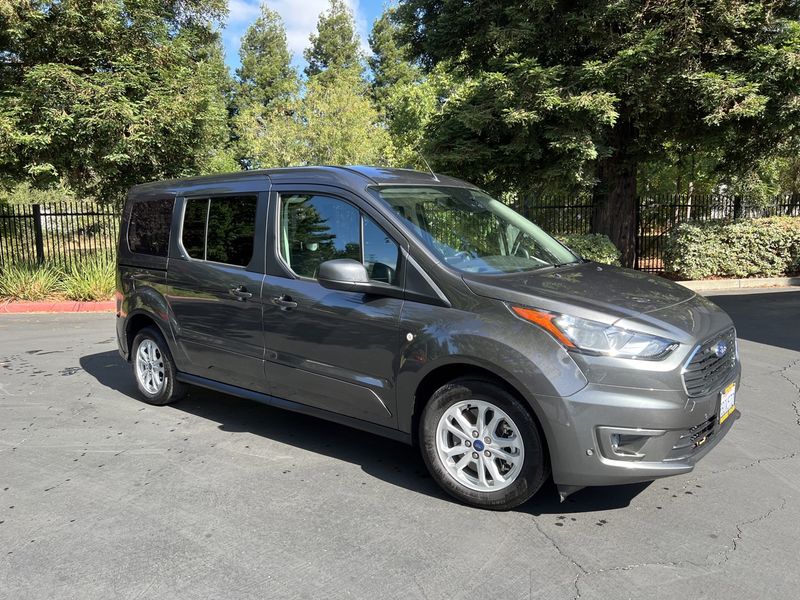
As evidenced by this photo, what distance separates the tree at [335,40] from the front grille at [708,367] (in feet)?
151

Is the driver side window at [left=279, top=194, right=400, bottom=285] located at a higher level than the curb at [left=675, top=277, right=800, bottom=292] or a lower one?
higher

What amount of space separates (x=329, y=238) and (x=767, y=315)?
26.8 ft

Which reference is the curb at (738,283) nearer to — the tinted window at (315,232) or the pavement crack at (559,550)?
the tinted window at (315,232)

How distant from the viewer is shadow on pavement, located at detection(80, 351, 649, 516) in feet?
12.1

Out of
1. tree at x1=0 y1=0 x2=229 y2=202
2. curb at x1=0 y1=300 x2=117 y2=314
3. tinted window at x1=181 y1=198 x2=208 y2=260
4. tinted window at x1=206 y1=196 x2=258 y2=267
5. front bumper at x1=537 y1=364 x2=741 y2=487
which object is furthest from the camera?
curb at x1=0 y1=300 x2=117 y2=314

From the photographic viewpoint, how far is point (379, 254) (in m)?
3.92

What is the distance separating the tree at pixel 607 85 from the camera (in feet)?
34.0

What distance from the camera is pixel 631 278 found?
13.3ft

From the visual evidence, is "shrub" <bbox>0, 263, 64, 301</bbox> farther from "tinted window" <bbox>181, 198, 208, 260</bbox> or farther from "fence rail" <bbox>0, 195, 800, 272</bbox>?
"tinted window" <bbox>181, 198, 208, 260</bbox>

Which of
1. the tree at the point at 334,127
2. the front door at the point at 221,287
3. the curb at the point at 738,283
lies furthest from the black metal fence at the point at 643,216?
the front door at the point at 221,287

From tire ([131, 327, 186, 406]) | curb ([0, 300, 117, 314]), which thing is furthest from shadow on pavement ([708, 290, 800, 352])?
curb ([0, 300, 117, 314])

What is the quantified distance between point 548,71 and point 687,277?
580cm

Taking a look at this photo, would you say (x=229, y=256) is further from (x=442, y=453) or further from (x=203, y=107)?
(x=203, y=107)

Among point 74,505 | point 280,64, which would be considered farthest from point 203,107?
point 280,64
